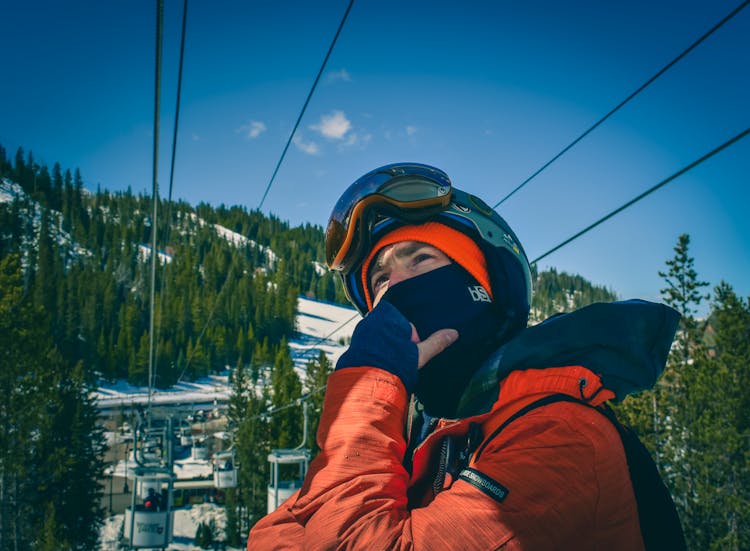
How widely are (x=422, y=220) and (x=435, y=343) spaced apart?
607 mm

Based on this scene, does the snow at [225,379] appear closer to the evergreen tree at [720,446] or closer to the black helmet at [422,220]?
the evergreen tree at [720,446]

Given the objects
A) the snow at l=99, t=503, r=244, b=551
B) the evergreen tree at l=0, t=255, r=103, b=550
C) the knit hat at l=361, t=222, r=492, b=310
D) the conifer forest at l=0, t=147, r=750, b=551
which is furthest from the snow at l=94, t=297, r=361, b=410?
the knit hat at l=361, t=222, r=492, b=310

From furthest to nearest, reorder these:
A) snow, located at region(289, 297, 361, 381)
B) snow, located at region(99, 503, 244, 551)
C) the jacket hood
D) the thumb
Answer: snow, located at region(289, 297, 361, 381)
snow, located at region(99, 503, 244, 551)
the thumb
the jacket hood

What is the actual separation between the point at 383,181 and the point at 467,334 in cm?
82

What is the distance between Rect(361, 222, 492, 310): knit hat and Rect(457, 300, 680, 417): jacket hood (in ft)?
1.53

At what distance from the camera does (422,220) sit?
182 cm

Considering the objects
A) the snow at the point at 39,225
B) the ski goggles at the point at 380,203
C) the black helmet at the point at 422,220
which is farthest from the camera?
the snow at the point at 39,225

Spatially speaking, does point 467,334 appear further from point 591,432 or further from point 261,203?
point 261,203

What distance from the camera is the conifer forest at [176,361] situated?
67.1ft

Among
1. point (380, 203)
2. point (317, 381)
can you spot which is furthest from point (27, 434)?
point (317, 381)

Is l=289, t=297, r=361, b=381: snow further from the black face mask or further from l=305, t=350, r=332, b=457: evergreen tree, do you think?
the black face mask

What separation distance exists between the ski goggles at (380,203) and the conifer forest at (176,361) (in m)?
2.82

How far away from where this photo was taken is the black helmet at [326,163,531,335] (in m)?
1.71

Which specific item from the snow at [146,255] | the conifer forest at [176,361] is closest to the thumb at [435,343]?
the conifer forest at [176,361]
